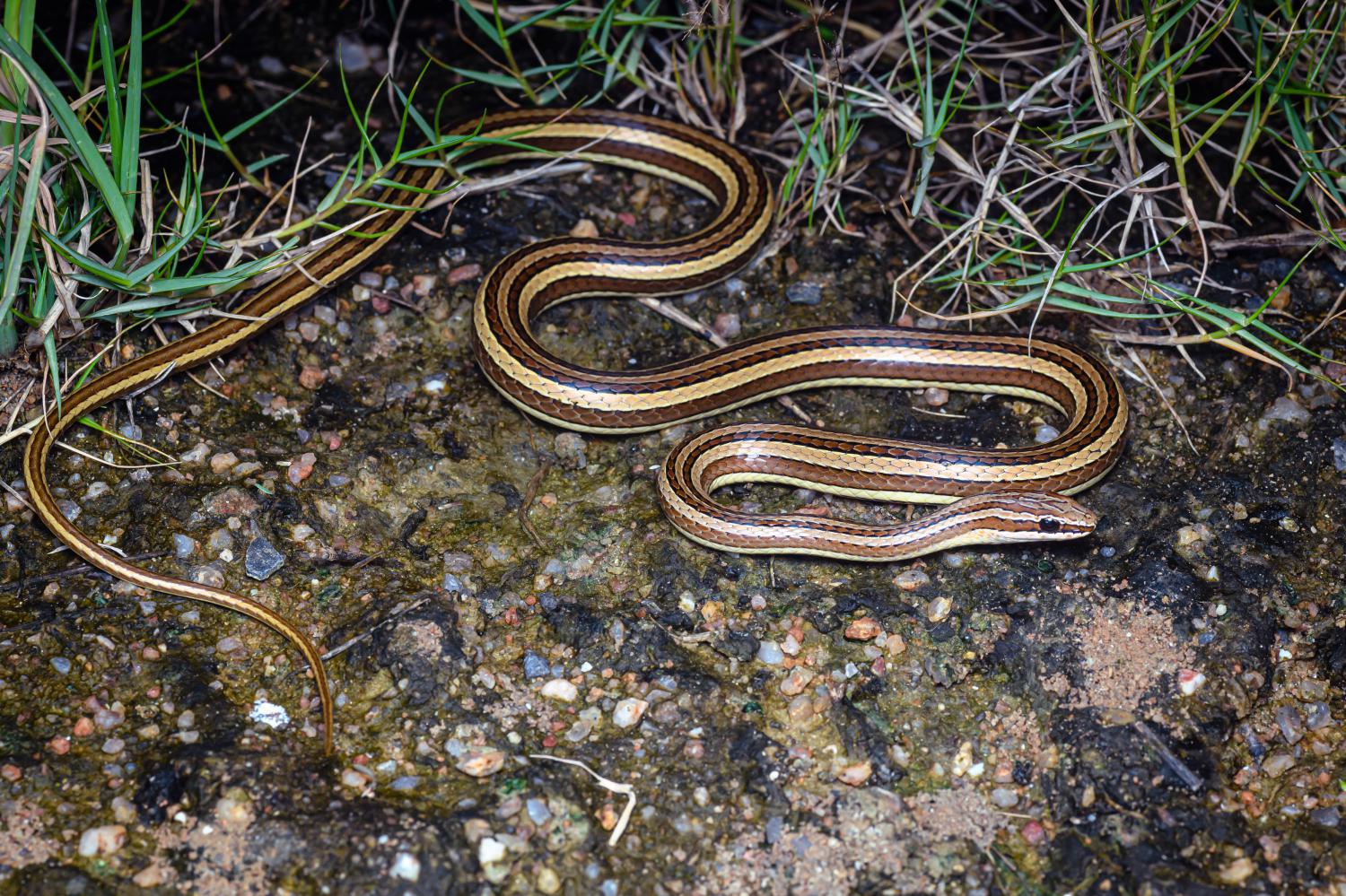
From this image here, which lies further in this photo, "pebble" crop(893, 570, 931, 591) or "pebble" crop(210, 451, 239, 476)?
"pebble" crop(210, 451, 239, 476)

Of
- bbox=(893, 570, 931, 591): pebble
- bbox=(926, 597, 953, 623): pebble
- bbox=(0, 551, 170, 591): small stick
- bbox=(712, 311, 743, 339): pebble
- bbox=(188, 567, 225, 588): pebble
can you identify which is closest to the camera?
bbox=(0, 551, 170, 591): small stick

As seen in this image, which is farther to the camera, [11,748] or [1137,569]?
[1137,569]

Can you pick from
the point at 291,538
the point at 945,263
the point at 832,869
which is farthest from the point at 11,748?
the point at 945,263

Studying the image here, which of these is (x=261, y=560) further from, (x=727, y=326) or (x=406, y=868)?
(x=727, y=326)

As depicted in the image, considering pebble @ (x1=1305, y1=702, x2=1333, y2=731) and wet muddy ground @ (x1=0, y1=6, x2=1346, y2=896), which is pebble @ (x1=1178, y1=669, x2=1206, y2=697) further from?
pebble @ (x1=1305, y1=702, x2=1333, y2=731)

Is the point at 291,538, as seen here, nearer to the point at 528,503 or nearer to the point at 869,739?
the point at 528,503

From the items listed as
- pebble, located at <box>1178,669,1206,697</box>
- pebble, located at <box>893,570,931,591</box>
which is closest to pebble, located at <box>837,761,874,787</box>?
pebble, located at <box>893,570,931,591</box>
